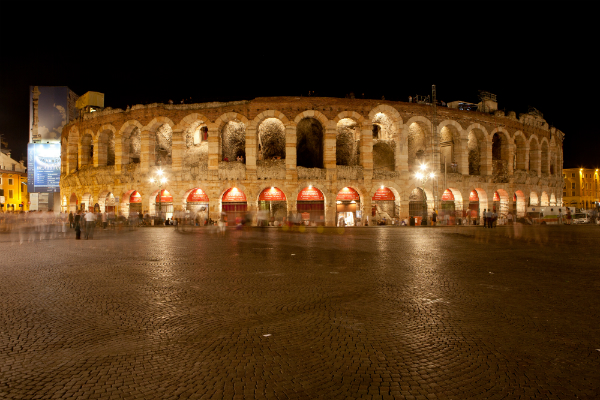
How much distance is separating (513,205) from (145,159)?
36448 mm

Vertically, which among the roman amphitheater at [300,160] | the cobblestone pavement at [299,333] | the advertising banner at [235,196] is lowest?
the cobblestone pavement at [299,333]

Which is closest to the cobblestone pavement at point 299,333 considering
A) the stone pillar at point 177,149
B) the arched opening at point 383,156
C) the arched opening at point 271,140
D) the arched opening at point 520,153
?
the stone pillar at point 177,149

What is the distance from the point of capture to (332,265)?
32.4 ft

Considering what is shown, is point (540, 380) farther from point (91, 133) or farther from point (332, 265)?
point (91, 133)

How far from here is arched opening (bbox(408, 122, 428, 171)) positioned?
112 ft

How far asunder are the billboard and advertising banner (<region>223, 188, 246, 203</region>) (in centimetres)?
2362

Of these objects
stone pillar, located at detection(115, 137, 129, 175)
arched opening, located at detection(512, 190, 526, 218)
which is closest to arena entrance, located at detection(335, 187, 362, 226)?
arched opening, located at detection(512, 190, 526, 218)

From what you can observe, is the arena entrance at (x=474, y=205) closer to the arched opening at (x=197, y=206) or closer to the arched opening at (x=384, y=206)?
the arched opening at (x=384, y=206)

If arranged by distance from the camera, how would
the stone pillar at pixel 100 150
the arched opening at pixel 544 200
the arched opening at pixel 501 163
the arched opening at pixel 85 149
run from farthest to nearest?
1. the arched opening at pixel 544 200
2. the arched opening at pixel 85 149
3. the arched opening at pixel 501 163
4. the stone pillar at pixel 100 150

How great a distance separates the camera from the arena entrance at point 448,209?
106 feet

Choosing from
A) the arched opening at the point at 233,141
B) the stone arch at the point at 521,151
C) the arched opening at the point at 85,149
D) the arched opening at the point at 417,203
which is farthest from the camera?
the stone arch at the point at 521,151

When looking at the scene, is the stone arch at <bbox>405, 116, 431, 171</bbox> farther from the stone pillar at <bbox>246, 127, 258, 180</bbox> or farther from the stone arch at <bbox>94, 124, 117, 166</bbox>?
the stone arch at <bbox>94, 124, 117, 166</bbox>

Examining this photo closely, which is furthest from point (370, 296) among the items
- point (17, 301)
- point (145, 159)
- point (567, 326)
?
point (145, 159)

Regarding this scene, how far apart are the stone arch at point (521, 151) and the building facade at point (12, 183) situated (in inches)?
3157
